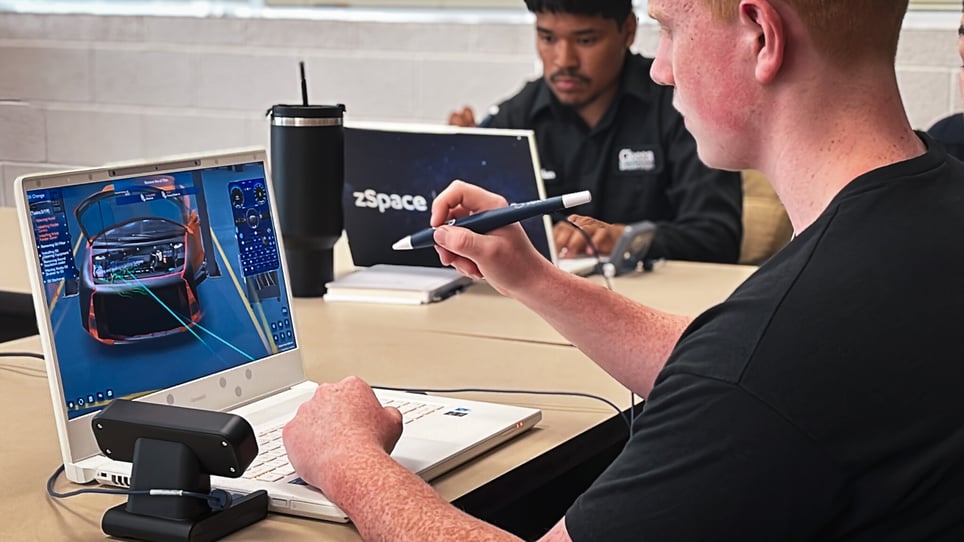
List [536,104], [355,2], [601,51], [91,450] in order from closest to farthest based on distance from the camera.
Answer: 1. [91,450]
2. [601,51]
3. [536,104]
4. [355,2]

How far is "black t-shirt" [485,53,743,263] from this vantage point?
2707mm

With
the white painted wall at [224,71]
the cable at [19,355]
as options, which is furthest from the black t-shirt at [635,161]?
the cable at [19,355]

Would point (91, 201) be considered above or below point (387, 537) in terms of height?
above

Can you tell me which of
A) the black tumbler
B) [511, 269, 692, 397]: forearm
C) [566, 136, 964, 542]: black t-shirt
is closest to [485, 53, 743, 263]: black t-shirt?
the black tumbler

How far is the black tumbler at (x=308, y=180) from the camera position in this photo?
1927 mm

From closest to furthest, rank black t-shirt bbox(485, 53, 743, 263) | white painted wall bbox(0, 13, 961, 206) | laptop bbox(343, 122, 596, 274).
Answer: laptop bbox(343, 122, 596, 274) < black t-shirt bbox(485, 53, 743, 263) < white painted wall bbox(0, 13, 961, 206)

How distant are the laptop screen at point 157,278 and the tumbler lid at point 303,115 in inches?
20.6

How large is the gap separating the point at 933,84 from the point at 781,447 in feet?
8.36

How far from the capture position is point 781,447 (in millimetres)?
832

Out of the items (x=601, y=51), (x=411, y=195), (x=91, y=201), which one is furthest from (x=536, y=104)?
(x=91, y=201)

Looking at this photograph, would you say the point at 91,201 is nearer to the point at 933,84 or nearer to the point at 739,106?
the point at 739,106

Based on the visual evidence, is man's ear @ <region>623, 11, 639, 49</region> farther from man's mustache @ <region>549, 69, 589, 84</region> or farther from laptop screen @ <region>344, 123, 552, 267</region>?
laptop screen @ <region>344, 123, 552, 267</region>

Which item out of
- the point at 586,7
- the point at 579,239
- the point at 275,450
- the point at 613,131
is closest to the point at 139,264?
the point at 275,450

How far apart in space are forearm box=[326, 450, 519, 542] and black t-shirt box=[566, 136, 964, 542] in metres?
0.14
